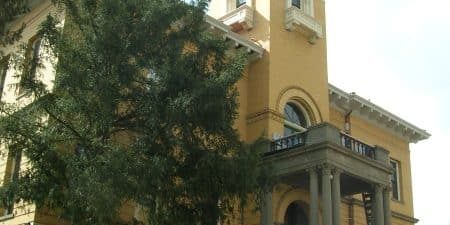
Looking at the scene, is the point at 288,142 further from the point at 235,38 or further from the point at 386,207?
the point at 235,38

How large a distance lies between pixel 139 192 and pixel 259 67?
40.0 feet

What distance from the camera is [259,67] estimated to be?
23.7 metres

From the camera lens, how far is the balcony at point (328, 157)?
19.1 m

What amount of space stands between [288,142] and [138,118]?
796cm

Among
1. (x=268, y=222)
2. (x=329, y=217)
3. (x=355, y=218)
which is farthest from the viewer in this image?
(x=355, y=218)

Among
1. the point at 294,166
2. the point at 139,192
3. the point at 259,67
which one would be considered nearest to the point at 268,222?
the point at 294,166

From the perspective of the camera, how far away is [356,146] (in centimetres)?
2077

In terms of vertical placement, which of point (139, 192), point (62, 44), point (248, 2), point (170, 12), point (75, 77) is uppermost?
point (248, 2)

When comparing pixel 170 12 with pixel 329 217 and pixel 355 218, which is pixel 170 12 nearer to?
pixel 329 217

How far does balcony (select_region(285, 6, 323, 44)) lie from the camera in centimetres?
2452

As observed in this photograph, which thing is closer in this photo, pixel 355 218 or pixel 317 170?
pixel 317 170

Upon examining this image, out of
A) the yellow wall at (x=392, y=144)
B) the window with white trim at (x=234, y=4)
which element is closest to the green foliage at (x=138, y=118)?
the window with white trim at (x=234, y=4)

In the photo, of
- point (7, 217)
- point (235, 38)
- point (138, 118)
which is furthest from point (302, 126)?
point (7, 217)

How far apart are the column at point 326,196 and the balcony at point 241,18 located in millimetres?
8073
